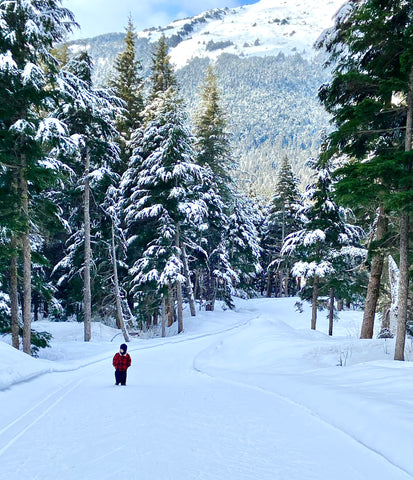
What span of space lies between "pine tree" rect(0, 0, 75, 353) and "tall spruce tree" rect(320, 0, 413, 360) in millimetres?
9902

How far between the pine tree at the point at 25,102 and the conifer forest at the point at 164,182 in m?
0.05

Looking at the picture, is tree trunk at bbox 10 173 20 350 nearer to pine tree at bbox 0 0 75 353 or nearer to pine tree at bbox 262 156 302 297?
pine tree at bbox 0 0 75 353

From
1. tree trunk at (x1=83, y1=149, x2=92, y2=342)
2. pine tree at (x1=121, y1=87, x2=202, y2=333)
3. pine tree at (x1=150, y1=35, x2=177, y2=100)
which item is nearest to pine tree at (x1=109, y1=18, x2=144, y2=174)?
pine tree at (x1=150, y1=35, x2=177, y2=100)

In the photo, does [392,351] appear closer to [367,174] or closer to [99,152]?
[367,174]

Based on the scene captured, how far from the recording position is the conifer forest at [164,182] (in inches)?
442

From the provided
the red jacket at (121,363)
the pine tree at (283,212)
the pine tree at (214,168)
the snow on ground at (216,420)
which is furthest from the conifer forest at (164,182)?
the red jacket at (121,363)

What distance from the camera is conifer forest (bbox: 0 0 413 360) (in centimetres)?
1122

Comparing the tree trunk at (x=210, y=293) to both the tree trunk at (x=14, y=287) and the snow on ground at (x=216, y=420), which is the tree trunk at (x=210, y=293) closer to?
the snow on ground at (x=216, y=420)

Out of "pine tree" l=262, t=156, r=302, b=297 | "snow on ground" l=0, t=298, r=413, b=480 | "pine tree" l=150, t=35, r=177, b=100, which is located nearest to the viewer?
"snow on ground" l=0, t=298, r=413, b=480

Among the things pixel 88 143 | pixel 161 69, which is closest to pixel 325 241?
pixel 88 143

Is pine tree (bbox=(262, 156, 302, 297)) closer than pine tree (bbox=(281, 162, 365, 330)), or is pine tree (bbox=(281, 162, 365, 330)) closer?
pine tree (bbox=(281, 162, 365, 330))

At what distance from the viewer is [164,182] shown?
87.3 feet

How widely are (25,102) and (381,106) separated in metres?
12.2

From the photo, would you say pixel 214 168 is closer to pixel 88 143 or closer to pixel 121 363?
pixel 88 143
